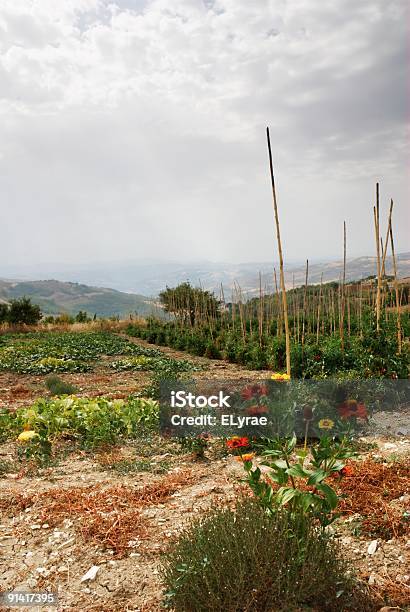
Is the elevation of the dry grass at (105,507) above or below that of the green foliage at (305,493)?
below

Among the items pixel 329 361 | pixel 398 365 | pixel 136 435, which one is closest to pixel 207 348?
pixel 329 361

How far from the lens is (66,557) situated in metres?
2.47

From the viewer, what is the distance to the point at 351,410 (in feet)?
13.8

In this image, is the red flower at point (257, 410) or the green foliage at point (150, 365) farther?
the green foliage at point (150, 365)

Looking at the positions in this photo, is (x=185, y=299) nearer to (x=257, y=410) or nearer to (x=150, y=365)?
(x=150, y=365)

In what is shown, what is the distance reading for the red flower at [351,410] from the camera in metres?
4.17

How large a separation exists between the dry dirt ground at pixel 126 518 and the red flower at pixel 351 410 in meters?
0.27

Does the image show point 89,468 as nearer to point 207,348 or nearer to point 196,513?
point 196,513

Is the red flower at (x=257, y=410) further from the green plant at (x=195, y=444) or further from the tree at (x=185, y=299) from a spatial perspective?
the tree at (x=185, y=299)

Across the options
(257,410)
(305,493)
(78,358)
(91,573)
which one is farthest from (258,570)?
(78,358)

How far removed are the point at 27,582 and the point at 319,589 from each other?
4.54ft

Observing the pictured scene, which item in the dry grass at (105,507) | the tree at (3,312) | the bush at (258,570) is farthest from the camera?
the tree at (3,312)

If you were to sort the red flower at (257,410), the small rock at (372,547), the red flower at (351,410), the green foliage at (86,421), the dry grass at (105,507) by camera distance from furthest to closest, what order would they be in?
the green foliage at (86,421) < the red flower at (351,410) < the red flower at (257,410) < the dry grass at (105,507) < the small rock at (372,547)

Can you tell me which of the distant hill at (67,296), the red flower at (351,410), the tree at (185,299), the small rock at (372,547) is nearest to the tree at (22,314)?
the tree at (185,299)
